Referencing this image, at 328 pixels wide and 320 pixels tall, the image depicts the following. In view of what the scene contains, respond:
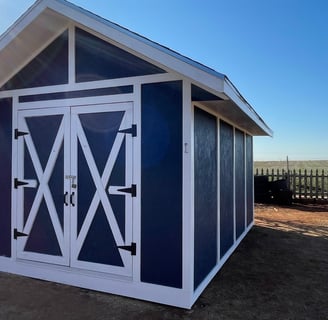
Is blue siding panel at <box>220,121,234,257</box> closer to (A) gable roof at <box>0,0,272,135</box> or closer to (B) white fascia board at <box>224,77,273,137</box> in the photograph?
(B) white fascia board at <box>224,77,273,137</box>

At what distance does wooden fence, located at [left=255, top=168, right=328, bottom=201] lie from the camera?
446 inches

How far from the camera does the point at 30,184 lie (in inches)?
159

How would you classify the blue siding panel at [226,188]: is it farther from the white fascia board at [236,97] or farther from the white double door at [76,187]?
the white double door at [76,187]

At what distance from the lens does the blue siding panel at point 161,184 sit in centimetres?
324

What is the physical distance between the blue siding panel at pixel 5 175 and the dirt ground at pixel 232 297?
475 mm

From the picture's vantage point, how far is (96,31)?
3.40 m

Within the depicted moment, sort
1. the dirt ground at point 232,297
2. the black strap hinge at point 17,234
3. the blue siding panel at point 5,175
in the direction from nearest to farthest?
the dirt ground at point 232,297, the black strap hinge at point 17,234, the blue siding panel at point 5,175

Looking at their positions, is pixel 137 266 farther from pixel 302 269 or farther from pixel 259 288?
pixel 302 269

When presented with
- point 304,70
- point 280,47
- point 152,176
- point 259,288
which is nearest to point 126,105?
point 152,176

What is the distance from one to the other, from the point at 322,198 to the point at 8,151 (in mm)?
10797

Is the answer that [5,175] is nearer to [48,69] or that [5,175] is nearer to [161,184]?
[48,69]

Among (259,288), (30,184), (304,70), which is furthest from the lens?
(304,70)

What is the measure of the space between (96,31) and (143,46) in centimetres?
67

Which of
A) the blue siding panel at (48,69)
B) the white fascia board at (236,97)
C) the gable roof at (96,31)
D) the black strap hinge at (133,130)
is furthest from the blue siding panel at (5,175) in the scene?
the white fascia board at (236,97)
